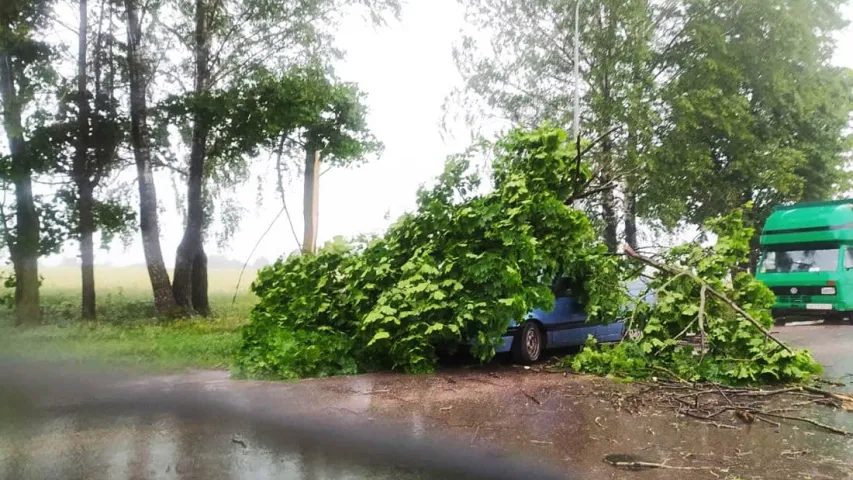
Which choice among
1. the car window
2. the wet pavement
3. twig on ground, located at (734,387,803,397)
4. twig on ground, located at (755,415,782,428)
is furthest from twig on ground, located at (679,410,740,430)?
the car window

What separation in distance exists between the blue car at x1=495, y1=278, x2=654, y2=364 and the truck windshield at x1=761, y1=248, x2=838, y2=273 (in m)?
4.75

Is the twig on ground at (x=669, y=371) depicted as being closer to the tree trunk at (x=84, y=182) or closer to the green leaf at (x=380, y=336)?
the green leaf at (x=380, y=336)

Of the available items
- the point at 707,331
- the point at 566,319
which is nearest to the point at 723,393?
the point at 707,331

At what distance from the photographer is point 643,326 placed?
6691 mm

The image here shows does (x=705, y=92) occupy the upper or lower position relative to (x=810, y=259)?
upper

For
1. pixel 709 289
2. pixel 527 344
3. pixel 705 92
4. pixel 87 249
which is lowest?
pixel 527 344

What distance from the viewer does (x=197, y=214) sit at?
683 cm

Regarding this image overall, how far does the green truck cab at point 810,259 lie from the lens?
9875 millimetres

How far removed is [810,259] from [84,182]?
431 inches

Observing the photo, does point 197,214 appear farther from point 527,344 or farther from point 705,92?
point 705,92

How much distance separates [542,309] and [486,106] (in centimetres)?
566

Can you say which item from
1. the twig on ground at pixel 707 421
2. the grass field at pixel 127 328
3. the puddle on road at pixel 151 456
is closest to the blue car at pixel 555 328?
the twig on ground at pixel 707 421

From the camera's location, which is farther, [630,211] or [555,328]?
[630,211]

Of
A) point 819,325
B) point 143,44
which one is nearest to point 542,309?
point 143,44
